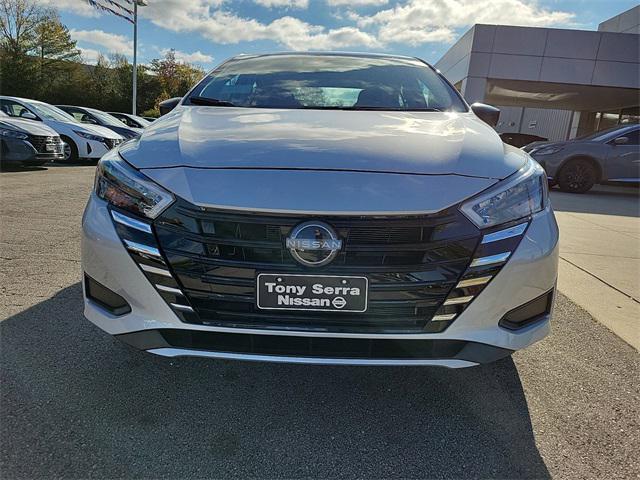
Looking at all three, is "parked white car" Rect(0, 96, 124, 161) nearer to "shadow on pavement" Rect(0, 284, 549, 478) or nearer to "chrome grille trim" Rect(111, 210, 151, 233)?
"shadow on pavement" Rect(0, 284, 549, 478)

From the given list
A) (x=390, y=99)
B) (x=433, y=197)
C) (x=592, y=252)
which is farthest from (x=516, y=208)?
(x=592, y=252)

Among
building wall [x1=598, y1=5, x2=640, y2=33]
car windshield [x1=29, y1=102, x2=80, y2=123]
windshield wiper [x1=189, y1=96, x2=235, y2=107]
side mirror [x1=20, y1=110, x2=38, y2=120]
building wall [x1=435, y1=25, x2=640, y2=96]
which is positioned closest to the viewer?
windshield wiper [x1=189, y1=96, x2=235, y2=107]

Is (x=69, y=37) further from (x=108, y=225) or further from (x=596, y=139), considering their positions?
(x=108, y=225)

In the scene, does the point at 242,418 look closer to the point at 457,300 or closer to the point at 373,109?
the point at 457,300

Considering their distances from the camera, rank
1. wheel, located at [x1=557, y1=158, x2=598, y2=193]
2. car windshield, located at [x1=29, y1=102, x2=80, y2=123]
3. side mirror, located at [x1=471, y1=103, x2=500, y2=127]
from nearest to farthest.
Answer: side mirror, located at [x1=471, y1=103, x2=500, y2=127], wheel, located at [x1=557, y1=158, x2=598, y2=193], car windshield, located at [x1=29, y1=102, x2=80, y2=123]

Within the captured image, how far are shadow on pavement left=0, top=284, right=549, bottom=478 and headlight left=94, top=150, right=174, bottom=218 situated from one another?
32.1 inches

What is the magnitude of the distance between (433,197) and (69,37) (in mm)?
43490

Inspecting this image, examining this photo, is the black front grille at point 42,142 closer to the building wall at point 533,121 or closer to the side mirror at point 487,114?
the side mirror at point 487,114

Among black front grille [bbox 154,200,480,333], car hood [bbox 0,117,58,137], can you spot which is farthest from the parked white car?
black front grille [bbox 154,200,480,333]

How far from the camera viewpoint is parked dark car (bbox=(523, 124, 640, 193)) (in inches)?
372

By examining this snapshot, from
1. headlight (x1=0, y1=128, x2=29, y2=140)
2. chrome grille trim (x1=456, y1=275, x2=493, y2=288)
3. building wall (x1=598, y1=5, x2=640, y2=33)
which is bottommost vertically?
headlight (x1=0, y1=128, x2=29, y2=140)

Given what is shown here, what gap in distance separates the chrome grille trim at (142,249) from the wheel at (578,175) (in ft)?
32.7

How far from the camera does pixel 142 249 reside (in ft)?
5.17

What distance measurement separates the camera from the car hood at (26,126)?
8.45 meters
